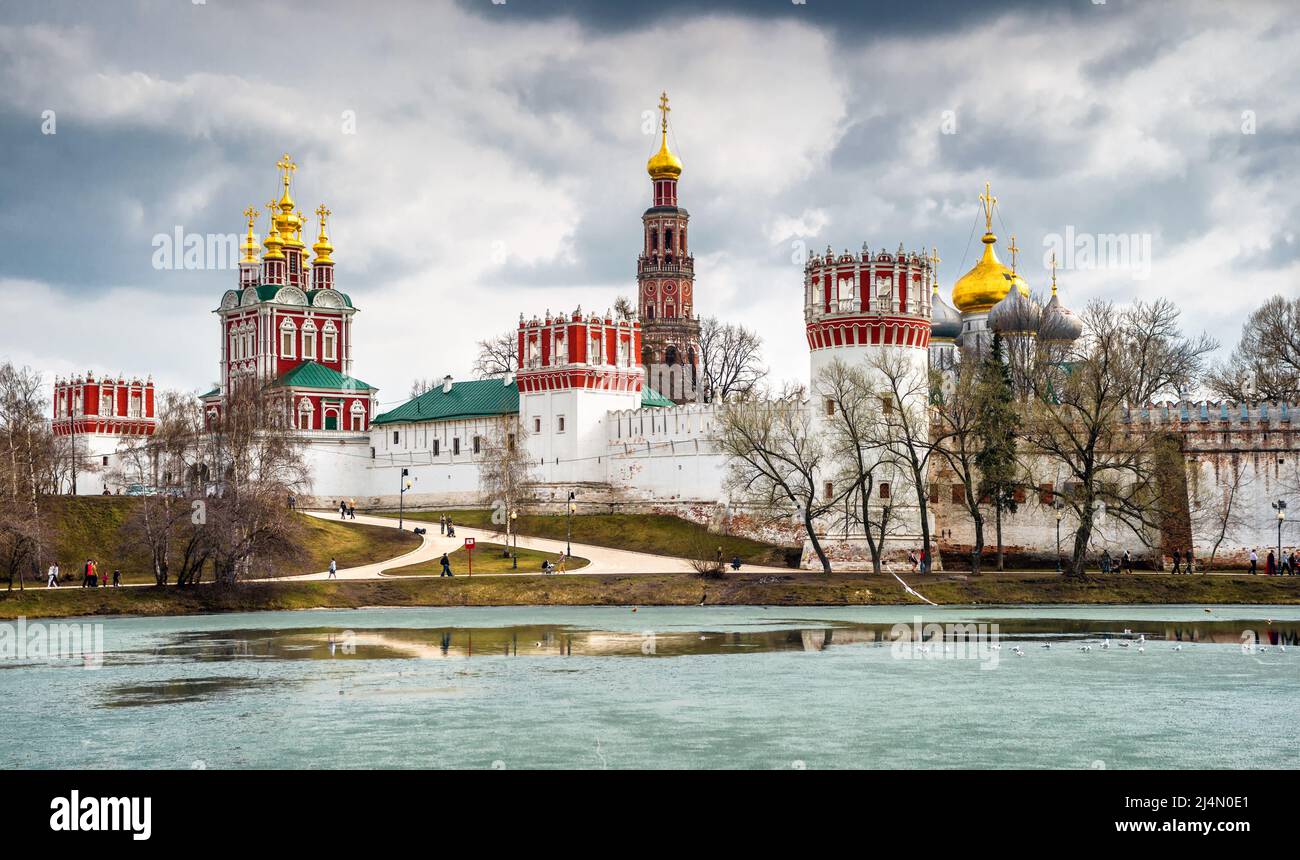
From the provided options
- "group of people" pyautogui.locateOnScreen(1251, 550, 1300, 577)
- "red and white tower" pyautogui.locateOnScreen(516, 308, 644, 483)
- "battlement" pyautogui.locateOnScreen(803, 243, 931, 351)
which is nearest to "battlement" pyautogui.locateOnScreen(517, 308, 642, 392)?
"red and white tower" pyautogui.locateOnScreen(516, 308, 644, 483)

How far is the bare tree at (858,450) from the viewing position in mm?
53438

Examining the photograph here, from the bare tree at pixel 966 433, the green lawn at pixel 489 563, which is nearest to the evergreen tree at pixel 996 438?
the bare tree at pixel 966 433

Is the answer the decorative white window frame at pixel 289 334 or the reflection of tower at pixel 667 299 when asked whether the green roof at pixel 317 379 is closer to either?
the decorative white window frame at pixel 289 334

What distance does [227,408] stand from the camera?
62.7m

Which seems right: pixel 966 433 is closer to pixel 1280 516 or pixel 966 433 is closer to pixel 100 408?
pixel 1280 516

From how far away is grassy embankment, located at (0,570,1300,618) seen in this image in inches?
1854

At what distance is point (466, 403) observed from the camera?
7894 centimetres

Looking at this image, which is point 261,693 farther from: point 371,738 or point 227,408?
point 227,408

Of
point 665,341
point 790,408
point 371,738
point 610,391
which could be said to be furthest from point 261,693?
point 665,341

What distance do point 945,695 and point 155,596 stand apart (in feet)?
95.6

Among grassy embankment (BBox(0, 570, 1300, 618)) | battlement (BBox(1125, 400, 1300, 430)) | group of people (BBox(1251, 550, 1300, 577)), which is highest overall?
battlement (BBox(1125, 400, 1300, 430))

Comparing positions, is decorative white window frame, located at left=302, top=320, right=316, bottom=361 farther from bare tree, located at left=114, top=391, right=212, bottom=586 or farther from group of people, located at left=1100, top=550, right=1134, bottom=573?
group of people, located at left=1100, top=550, right=1134, bottom=573

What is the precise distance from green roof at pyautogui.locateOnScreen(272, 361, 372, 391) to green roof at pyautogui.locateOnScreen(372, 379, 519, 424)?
263 cm
